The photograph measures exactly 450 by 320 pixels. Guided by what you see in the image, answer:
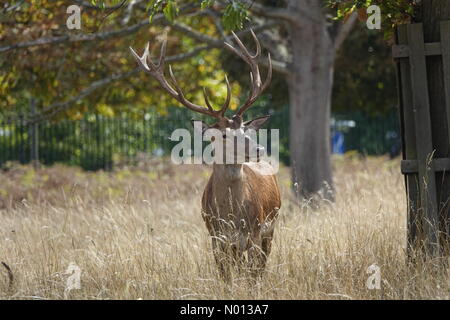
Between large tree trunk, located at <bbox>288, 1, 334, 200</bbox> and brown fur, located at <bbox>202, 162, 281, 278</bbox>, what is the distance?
15.1ft

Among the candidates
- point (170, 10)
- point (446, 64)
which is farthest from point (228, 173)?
point (446, 64)

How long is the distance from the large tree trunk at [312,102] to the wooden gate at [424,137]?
4.55 metres

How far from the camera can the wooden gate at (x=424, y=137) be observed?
226 inches

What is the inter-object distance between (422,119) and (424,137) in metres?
0.14

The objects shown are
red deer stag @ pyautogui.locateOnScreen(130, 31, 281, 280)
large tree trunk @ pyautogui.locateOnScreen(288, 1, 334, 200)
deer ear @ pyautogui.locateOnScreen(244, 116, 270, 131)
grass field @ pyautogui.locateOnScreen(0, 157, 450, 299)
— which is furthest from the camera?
large tree trunk @ pyautogui.locateOnScreen(288, 1, 334, 200)

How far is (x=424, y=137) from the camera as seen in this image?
19.1ft

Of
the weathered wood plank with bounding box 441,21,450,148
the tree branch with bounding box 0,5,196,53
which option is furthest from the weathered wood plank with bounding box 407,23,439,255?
the tree branch with bounding box 0,5,196,53

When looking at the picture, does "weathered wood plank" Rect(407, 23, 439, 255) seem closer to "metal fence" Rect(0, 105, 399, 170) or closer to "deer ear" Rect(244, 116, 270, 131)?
"deer ear" Rect(244, 116, 270, 131)

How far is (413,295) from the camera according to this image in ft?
16.8

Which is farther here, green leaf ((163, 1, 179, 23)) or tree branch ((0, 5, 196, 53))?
tree branch ((0, 5, 196, 53))

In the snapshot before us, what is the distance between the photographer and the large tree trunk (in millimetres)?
10492

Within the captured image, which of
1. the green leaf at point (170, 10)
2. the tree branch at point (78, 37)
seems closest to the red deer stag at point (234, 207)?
the green leaf at point (170, 10)
